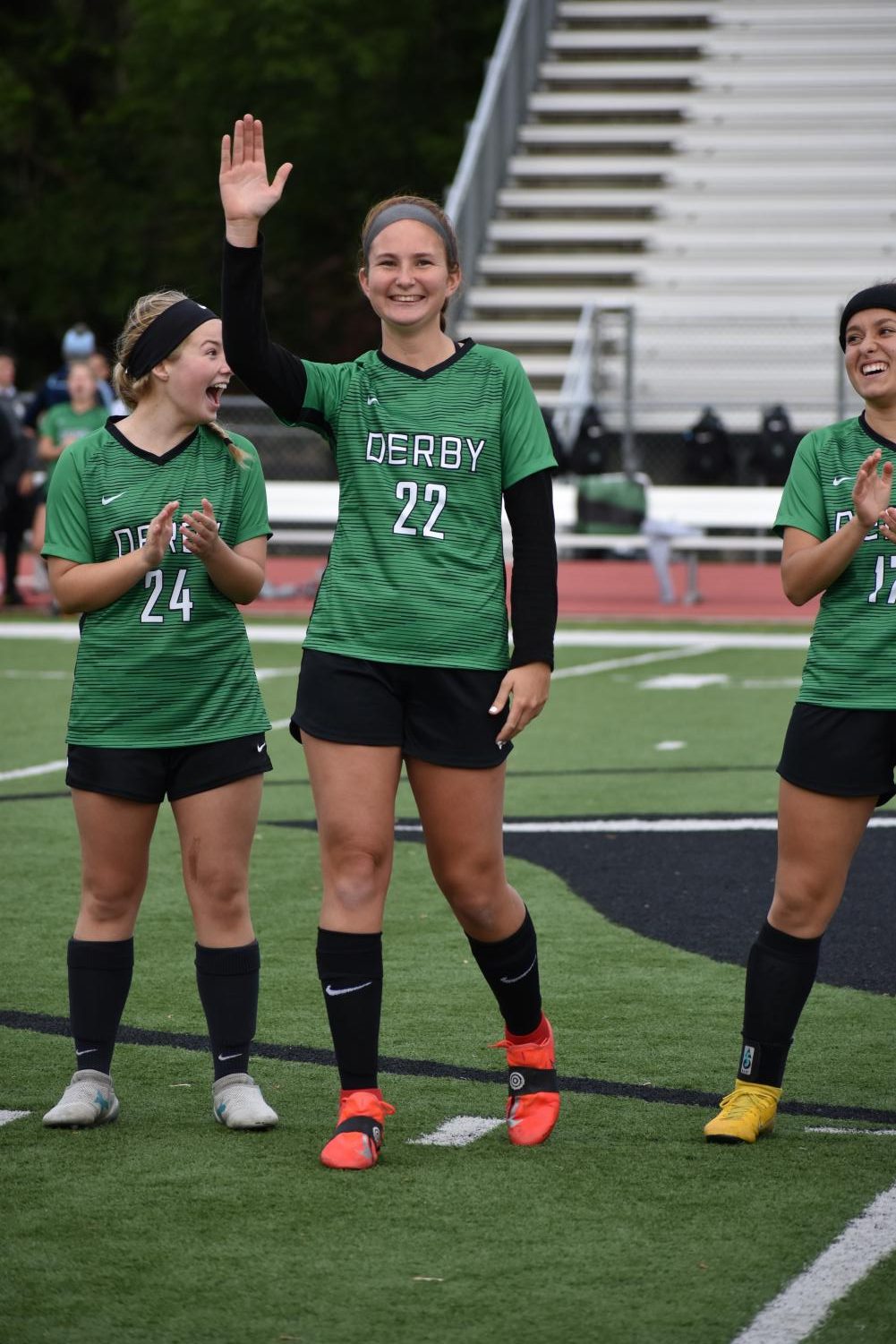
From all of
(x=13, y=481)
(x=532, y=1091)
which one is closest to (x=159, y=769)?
(x=532, y=1091)

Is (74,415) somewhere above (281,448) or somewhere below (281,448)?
above

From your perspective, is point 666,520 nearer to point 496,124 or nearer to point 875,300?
point 496,124

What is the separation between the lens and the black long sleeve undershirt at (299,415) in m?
4.51

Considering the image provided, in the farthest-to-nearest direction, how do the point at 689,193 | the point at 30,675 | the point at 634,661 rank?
the point at 689,193 < the point at 634,661 < the point at 30,675

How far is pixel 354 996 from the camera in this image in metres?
4.62

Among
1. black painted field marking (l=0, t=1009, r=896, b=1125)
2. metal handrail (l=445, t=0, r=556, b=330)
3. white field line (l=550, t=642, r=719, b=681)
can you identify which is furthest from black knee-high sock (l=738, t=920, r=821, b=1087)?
metal handrail (l=445, t=0, r=556, b=330)

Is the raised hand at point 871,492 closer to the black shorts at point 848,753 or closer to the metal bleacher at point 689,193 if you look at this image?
the black shorts at point 848,753

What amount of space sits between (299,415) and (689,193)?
25.2 meters

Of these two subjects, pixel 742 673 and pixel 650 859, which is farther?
pixel 742 673

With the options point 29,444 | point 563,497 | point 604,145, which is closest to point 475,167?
point 604,145

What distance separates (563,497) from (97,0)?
18341mm

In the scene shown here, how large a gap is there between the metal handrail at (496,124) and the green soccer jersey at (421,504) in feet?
70.8

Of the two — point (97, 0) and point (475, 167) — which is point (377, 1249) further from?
point (97, 0)

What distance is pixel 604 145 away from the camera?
29.8 metres
